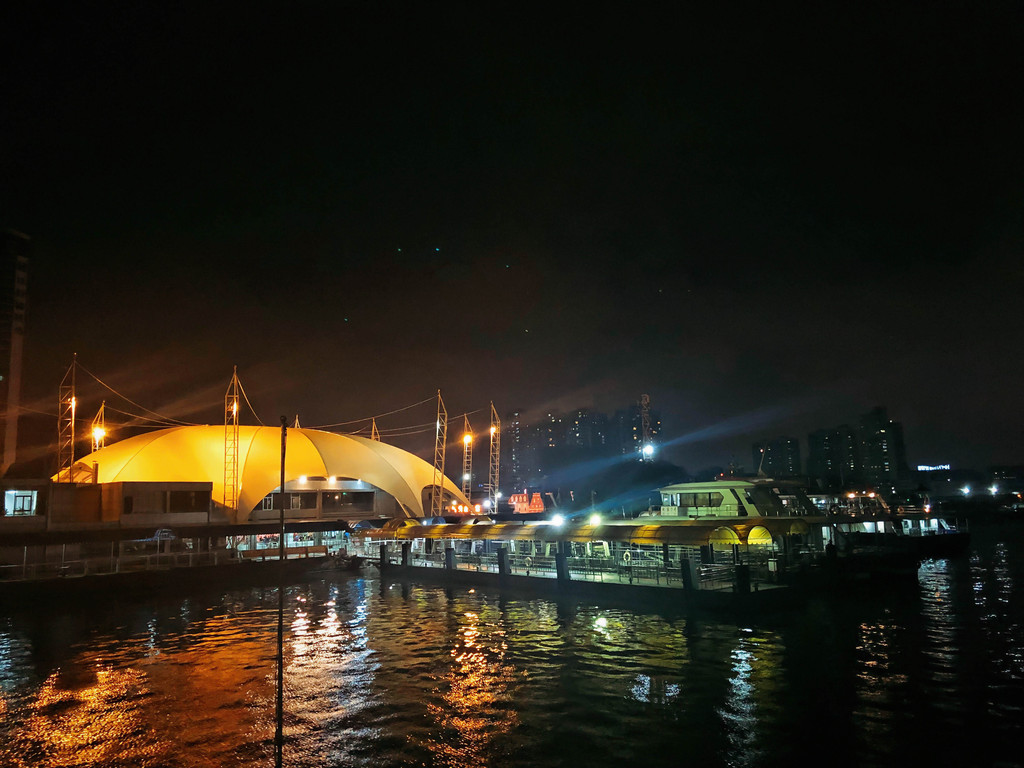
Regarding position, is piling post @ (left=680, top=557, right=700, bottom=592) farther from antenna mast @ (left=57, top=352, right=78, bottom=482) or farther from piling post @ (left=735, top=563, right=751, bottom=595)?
antenna mast @ (left=57, top=352, right=78, bottom=482)

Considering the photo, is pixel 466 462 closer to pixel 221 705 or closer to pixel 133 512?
pixel 133 512

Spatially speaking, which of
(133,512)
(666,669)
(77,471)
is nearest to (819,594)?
(666,669)

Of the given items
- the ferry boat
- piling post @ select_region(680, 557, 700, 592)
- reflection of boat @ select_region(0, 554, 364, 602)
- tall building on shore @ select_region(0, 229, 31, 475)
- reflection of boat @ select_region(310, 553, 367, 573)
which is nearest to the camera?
piling post @ select_region(680, 557, 700, 592)

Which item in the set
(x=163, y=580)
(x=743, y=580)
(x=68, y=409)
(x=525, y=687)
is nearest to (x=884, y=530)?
(x=743, y=580)

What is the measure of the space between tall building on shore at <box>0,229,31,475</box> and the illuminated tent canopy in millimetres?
13655

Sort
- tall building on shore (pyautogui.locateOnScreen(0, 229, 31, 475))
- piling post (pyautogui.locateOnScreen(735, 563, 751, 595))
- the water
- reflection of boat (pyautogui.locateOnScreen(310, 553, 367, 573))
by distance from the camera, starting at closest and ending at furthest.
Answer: the water
piling post (pyautogui.locateOnScreen(735, 563, 751, 595))
reflection of boat (pyautogui.locateOnScreen(310, 553, 367, 573))
tall building on shore (pyautogui.locateOnScreen(0, 229, 31, 475))

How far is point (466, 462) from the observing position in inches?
3455

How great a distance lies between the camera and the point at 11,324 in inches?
3187

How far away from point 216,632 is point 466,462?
59.3 meters

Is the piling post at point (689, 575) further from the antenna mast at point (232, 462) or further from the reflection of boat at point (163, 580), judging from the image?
the antenna mast at point (232, 462)

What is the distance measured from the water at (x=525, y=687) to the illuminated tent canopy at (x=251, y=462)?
37707 millimetres

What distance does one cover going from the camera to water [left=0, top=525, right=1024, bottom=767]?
14555 mm

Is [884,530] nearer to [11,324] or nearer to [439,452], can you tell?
[439,452]

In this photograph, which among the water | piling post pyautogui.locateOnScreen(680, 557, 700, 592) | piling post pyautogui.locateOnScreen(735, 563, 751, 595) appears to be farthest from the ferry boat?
piling post pyautogui.locateOnScreen(680, 557, 700, 592)
